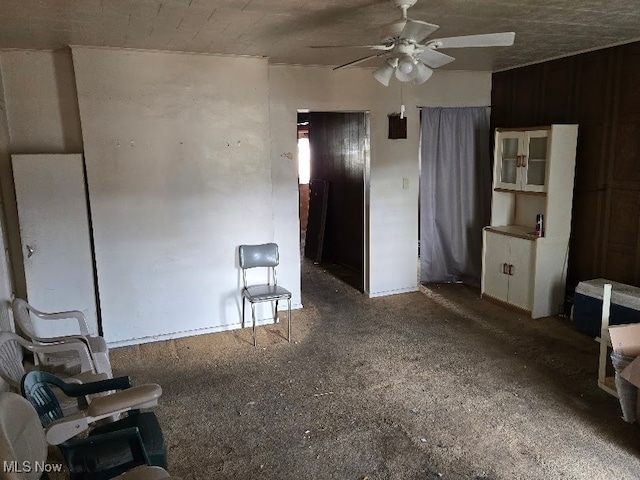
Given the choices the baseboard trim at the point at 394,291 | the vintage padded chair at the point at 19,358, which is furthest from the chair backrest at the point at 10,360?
the baseboard trim at the point at 394,291

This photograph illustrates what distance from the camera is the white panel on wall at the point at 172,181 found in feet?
12.8

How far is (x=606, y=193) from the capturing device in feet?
14.1

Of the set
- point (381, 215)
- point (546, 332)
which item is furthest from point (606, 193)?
point (381, 215)

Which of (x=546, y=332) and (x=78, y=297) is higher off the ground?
(x=78, y=297)

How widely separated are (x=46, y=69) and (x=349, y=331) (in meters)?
3.27

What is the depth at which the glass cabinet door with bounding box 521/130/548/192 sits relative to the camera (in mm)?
4488

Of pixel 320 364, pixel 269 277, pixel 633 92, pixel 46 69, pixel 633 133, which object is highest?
pixel 46 69

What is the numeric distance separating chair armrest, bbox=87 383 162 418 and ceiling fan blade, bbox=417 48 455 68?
7.16ft

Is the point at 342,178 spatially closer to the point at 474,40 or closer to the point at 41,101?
the point at 41,101

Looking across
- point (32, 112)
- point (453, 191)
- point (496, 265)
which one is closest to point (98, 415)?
point (32, 112)

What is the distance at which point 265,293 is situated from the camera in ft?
13.8

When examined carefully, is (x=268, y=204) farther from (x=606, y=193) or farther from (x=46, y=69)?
(x=606, y=193)

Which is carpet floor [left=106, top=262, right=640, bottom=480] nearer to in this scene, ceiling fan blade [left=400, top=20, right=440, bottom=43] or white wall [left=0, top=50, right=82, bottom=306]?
white wall [left=0, top=50, right=82, bottom=306]

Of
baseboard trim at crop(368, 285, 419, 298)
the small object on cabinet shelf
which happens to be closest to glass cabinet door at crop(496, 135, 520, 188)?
the small object on cabinet shelf
